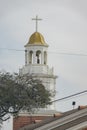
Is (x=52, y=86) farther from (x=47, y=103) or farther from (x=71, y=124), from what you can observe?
(x=71, y=124)

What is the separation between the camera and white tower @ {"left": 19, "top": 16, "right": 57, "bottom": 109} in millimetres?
108625

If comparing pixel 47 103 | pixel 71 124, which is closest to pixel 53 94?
pixel 47 103

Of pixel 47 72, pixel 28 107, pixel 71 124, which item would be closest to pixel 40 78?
pixel 47 72

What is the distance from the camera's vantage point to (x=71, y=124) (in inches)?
2633

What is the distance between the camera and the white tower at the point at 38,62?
10862cm

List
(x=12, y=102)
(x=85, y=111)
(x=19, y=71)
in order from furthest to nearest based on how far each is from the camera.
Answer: (x=19, y=71)
(x=12, y=102)
(x=85, y=111)

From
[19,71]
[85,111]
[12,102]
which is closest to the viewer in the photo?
[85,111]

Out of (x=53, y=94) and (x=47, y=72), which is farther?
(x=47, y=72)

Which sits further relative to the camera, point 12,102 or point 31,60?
point 31,60

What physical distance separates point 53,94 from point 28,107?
4694 millimetres

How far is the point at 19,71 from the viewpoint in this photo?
10769cm

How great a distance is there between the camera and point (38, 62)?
11000cm

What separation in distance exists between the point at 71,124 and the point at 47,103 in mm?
34157

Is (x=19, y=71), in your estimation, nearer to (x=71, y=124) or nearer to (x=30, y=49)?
(x=30, y=49)
